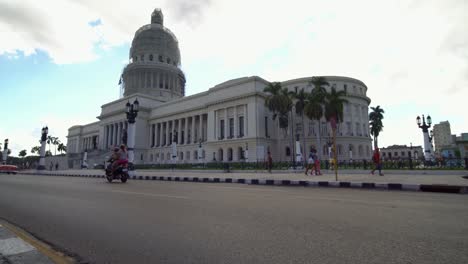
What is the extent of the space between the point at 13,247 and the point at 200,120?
53.0 meters

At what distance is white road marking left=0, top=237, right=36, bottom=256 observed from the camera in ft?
9.18

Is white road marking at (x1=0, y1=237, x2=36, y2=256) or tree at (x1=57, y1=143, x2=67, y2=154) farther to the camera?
tree at (x1=57, y1=143, x2=67, y2=154)

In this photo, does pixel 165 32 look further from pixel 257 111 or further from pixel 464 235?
pixel 464 235

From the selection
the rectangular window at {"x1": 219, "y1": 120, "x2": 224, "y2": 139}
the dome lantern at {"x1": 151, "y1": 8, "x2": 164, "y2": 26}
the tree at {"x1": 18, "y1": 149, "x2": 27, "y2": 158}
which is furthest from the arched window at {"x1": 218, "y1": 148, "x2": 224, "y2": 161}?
the tree at {"x1": 18, "y1": 149, "x2": 27, "y2": 158}

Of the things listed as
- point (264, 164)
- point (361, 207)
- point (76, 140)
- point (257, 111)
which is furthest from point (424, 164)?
point (76, 140)

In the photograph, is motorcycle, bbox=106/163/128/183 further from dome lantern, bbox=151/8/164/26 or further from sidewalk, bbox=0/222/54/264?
dome lantern, bbox=151/8/164/26

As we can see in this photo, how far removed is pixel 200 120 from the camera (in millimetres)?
55656

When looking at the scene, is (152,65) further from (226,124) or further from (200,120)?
(226,124)

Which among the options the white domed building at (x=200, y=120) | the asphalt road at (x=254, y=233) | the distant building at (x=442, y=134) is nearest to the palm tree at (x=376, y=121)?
the white domed building at (x=200, y=120)

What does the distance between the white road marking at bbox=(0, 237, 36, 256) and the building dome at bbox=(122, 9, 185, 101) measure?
69285 mm

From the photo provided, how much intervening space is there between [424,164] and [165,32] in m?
70.5

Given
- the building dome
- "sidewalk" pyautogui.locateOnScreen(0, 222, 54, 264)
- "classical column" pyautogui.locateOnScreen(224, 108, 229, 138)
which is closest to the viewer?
"sidewalk" pyautogui.locateOnScreen(0, 222, 54, 264)

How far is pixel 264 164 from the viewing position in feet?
87.2

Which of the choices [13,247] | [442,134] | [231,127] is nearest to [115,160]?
[13,247]
